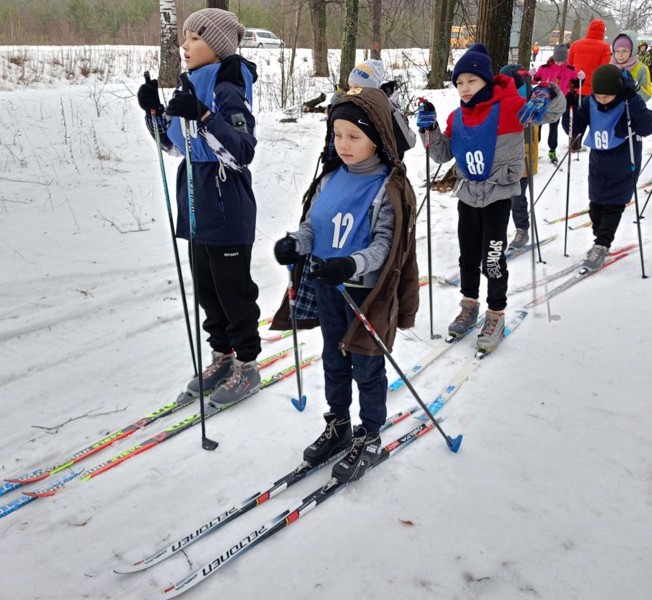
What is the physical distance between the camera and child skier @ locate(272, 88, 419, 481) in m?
2.22

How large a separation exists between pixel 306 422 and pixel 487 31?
5.07 m

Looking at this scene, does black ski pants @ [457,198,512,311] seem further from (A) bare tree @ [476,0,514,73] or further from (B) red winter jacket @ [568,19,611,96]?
(B) red winter jacket @ [568,19,611,96]

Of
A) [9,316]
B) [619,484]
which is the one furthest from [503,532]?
[9,316]

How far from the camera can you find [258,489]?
2.52 meters

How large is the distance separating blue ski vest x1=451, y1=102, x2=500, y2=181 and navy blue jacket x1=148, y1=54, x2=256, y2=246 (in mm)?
1511

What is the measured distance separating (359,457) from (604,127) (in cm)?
398

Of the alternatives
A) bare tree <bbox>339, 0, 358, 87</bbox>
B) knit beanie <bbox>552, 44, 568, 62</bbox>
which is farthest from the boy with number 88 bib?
bare tree <bbox>339, 0, 358, 87</bbox>

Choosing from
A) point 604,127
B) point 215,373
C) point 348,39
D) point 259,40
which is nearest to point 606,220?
point 604,127

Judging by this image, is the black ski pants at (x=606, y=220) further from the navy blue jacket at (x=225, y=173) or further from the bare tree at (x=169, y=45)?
the bare tree at (x=169, y=45)

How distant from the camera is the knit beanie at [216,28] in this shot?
108 inches

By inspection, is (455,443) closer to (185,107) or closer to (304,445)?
(304,445)

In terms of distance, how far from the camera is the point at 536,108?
3.42 meters

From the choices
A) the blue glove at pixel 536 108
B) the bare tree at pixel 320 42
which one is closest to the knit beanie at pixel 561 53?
the blue glove at pixel 536 108

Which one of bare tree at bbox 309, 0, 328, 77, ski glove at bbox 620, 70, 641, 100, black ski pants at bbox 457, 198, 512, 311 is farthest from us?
bare tree at bbox 309, 0, 328, 77
